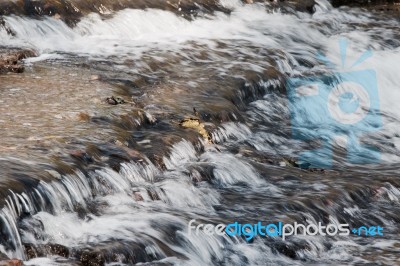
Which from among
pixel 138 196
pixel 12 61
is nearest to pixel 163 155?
pixel 138 196

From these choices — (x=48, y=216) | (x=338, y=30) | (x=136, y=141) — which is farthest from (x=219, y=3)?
(x=48, y=216)

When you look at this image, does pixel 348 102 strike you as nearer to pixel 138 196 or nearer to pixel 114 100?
pixel 114 100

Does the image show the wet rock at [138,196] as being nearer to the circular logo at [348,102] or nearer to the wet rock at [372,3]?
the circular logo at [348,102]

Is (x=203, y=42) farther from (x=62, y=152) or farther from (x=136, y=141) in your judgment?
(x=62, y=152)

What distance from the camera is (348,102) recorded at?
482 inches

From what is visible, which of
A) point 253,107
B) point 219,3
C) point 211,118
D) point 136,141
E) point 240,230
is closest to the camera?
point 240,230

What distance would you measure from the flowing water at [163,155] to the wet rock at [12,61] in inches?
6.3

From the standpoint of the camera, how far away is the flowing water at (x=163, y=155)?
21.4ft

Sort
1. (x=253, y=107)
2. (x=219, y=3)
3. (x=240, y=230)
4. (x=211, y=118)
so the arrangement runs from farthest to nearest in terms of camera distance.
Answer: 1. (x=219, y=3)
2. (x=253, y=107)
3. (x=211, y=118)
4. (x=240, y=230)

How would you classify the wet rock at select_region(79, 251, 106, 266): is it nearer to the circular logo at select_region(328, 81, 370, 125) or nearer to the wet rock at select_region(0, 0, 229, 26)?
the circular logo at select_region(328, 81, 370, 125)

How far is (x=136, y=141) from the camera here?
327 inches

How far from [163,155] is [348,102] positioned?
480 centimetres

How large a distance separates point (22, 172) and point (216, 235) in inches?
58.7

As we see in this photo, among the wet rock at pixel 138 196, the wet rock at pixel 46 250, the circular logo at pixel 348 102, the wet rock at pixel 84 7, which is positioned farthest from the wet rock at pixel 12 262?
the wet rock at pixel 84 7
